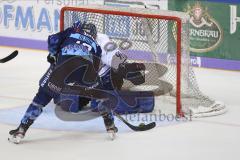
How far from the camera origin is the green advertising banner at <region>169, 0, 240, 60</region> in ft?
21.9

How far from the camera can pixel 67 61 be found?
448 cm

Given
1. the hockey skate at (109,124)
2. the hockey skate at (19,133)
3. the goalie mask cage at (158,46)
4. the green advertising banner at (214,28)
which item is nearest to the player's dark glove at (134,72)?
the goalie mask cage at (158,46)

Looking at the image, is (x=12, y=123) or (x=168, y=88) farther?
(x=168, y=88)

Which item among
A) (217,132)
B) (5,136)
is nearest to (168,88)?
(217,132)

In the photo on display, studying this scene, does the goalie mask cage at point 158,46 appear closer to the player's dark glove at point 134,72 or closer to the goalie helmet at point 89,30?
the player's dark glove at point 134,72

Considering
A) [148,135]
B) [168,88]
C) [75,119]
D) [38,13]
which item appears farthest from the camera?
[38,13]

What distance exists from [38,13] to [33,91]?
1.85 m

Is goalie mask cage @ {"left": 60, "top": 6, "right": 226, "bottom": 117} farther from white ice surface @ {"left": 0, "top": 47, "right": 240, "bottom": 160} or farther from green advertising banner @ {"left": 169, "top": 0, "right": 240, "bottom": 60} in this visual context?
green advertising banner @ {"left": 169, "top": 0, "right": 240, "bottom": 60}

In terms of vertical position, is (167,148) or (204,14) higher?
(204,14)

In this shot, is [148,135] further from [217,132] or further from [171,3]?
[171,3]

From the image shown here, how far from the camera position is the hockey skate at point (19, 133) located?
4.36 metres

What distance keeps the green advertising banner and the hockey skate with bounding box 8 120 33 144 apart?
2836 millimetres

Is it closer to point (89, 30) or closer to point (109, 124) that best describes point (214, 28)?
point (89, 30)

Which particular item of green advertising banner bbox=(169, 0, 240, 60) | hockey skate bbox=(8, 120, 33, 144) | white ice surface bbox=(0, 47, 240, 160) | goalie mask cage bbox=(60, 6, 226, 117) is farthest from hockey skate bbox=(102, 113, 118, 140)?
green advertising banner bbox=(169, 0, 240, 60)
